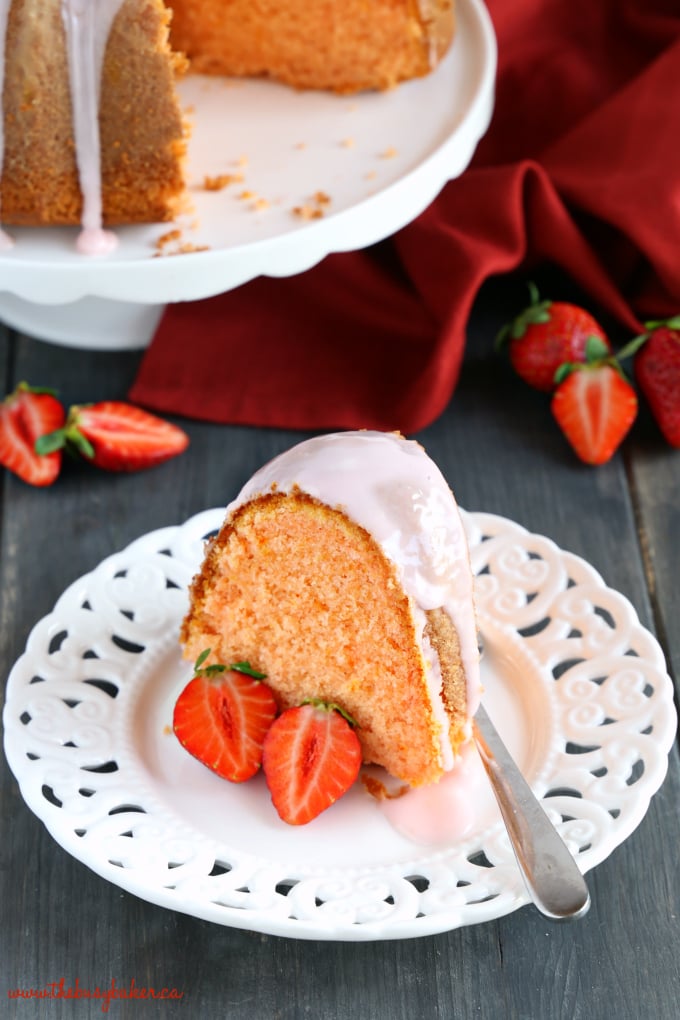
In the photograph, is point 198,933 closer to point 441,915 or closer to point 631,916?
point 441,915

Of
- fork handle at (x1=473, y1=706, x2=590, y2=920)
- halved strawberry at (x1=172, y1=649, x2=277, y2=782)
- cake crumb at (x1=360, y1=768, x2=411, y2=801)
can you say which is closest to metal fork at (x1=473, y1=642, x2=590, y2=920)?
fork handle at (x1=473, y1=706, x2=590, y2=920)

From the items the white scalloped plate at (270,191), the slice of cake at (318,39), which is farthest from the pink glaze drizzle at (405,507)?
the slice of cake at (318,39)

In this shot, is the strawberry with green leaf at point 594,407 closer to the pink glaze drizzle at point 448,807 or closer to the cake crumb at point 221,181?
the cake crumb at point 221,181

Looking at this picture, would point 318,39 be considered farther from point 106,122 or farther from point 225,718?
point 225,718

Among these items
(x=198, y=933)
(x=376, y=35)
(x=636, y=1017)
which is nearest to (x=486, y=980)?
(x=636, y=1017)

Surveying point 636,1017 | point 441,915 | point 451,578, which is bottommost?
point 636,1017

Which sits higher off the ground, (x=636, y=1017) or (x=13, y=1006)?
(x=636, y=1017)

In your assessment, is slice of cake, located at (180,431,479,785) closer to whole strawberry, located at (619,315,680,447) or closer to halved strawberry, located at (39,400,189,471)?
halved strawberry, located at (39,400,189,471)
